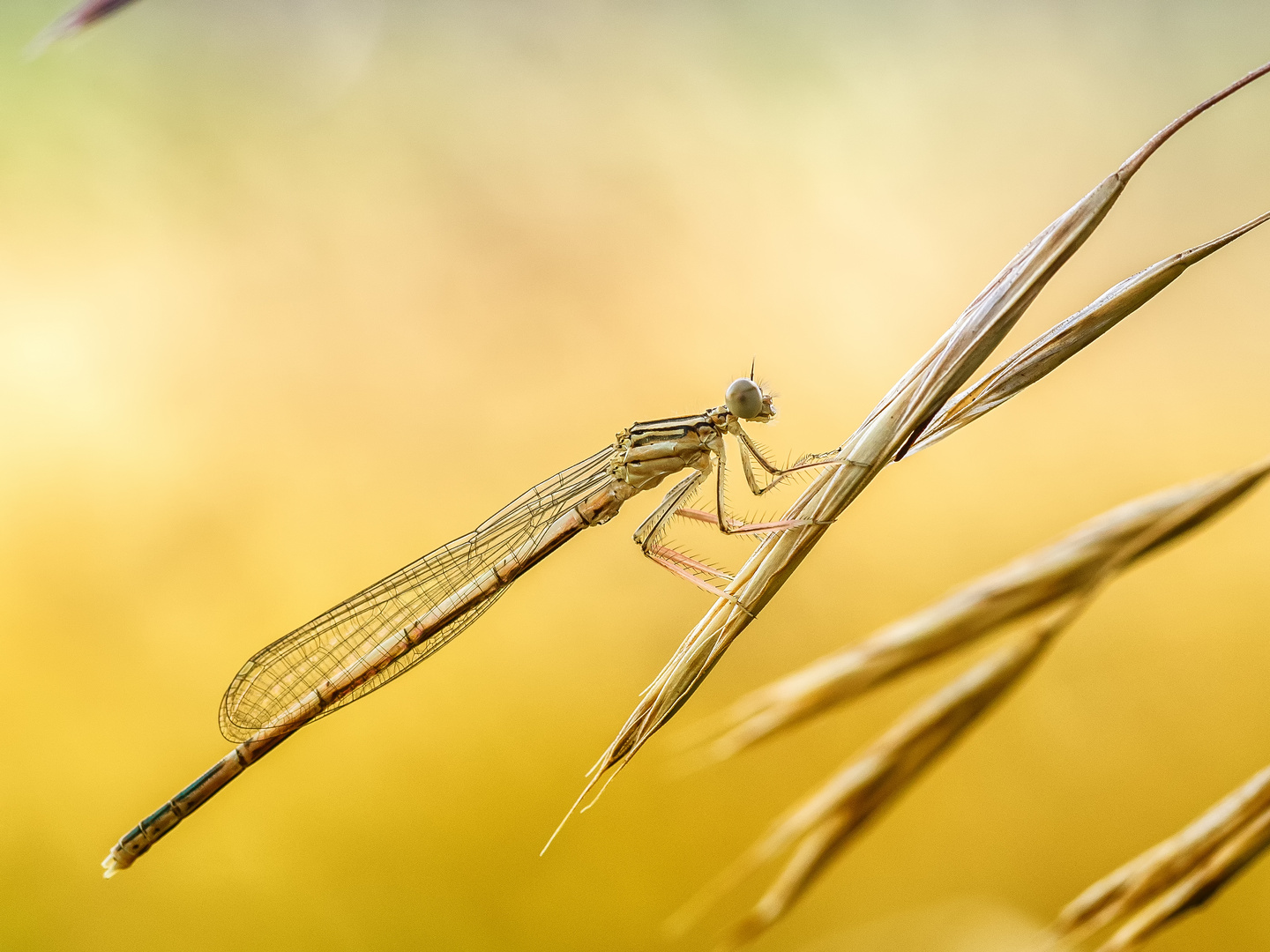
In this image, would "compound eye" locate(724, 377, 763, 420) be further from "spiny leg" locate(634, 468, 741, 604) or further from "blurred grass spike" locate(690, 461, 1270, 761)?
"blurred grass spike" locate(690, 461, 1270, 761)

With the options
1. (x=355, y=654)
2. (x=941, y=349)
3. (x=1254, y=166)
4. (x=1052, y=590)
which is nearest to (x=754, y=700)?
(x=1052, y=590)

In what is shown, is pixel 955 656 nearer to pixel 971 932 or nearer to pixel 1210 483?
pixel 1210 483

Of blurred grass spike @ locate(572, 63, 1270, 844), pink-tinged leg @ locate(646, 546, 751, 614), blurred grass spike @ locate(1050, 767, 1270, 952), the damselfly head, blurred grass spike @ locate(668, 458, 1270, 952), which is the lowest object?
blurred grass spike @ locate(1050, 767, 1270, 952)

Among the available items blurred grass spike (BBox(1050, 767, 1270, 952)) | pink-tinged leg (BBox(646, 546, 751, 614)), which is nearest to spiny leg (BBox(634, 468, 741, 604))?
pink-tinged leg (BBox(646, 546, 751, 614))

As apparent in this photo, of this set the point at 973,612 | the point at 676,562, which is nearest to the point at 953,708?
the point at 973,612

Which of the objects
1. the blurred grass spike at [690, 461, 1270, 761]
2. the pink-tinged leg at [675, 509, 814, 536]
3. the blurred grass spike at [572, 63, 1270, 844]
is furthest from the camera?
the pink-tinged leg at [675, 509, 814, 536]

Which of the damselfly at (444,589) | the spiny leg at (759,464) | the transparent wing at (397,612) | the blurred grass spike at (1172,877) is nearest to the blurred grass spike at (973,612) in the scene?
the blurred grass spike at (1172,877)

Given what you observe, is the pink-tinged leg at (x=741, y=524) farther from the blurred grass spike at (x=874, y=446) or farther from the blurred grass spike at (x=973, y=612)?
the blurred grass spike at (x=973, y=612)

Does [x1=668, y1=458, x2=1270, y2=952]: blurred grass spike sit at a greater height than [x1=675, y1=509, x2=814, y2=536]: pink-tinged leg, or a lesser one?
lesser
